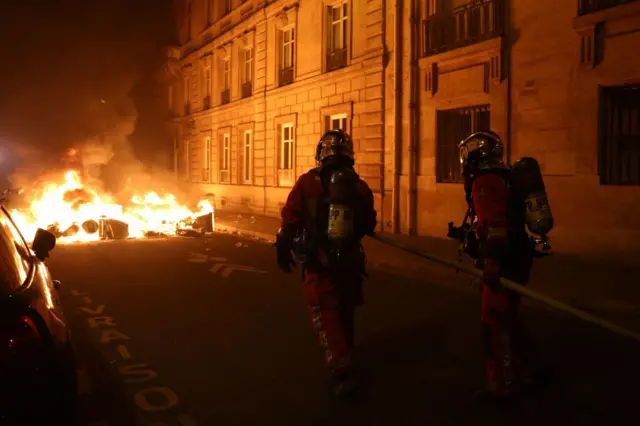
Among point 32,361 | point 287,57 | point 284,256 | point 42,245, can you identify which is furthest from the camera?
point 287,57

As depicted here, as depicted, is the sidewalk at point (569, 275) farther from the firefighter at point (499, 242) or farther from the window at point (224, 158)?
the window at point (224, 158)

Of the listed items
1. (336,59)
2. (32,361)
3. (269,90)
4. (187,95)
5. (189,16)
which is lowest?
(32,361)

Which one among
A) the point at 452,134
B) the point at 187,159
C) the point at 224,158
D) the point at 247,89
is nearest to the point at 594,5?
the point at 452,134

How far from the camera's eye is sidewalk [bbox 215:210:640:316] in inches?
300

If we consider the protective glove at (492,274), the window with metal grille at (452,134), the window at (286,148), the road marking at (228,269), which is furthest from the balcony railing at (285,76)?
the protective glove at (492,274)

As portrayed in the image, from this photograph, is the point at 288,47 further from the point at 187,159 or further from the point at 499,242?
the point at 499,242

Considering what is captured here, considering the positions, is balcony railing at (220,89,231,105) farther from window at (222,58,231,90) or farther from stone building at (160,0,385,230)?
window at (222,58,231,90)

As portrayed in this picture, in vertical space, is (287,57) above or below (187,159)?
above

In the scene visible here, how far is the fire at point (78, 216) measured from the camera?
52.2ft

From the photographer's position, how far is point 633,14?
10.1m

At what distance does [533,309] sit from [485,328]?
3556 mm

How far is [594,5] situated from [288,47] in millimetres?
12541

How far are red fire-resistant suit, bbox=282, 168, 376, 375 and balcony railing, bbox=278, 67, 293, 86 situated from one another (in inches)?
677

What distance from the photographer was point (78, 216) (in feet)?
55.9
